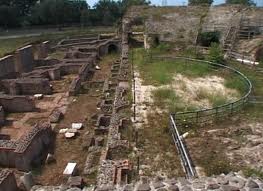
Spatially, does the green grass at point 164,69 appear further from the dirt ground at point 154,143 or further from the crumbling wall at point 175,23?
the crumbling wall at point 175,23

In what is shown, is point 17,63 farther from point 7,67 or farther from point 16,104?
point 16,104

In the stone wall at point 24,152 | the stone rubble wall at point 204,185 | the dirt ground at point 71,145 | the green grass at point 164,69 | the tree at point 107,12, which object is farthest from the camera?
the tree at point 107,12

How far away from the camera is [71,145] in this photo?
658 inches

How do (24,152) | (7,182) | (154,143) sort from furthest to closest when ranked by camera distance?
(154,143), (24,152), (7,182)

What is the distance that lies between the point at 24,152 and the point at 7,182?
2.11 m

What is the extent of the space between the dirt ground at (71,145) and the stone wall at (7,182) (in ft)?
3.60

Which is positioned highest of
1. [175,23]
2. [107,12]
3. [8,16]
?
[107,12]

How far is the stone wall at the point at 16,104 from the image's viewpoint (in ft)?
70.2

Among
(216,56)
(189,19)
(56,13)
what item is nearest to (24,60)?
(216,56)

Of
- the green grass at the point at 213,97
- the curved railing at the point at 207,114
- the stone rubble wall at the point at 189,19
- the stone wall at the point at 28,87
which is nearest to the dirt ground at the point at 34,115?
the stone wall at the point at 28,87

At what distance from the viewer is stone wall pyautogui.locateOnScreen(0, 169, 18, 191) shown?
1223 centimetres

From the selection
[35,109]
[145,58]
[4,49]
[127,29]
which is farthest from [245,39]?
[4,49]

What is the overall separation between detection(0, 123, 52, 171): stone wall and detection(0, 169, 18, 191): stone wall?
1594 mm

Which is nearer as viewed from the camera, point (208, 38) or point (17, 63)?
point (17, 63)
